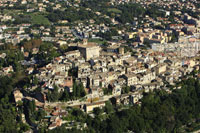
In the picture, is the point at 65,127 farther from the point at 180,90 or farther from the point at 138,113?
the point at 180,90

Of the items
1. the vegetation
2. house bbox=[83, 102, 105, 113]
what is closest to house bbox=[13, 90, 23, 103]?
house bbox=[83, 102, 105, 113]

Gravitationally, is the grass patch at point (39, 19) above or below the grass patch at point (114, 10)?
above

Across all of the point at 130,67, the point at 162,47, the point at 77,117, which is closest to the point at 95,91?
the point at 77,117

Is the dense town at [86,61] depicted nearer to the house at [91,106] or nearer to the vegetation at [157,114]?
the house at [91,106]

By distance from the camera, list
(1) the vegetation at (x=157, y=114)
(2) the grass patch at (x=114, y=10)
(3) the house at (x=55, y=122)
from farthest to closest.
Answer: (2) the grass patch at (x=114, y=10) < (1) the vegetation at (x=157, y=114) < (3) the house at (x=55, y=122)

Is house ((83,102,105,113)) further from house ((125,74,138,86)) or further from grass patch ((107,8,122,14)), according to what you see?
grass patch ((107,8,122,14))

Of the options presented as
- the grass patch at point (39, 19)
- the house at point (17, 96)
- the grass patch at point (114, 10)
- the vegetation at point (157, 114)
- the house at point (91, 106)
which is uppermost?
the house at point (17, 96)

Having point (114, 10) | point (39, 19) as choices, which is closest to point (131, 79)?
point (39, 19)

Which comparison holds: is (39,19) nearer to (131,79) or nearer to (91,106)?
(131,79)

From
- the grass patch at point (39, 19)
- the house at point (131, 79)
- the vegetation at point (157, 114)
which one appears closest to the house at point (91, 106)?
the vegetation at point (157, 114)
